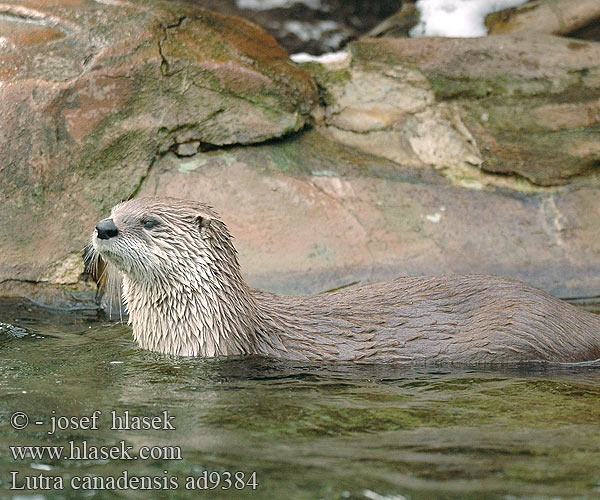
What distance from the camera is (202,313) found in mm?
3662

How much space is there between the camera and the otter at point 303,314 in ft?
11.8

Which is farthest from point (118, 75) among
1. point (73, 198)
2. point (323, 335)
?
point (323, 335)

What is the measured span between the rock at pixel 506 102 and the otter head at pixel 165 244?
2064 millimetres

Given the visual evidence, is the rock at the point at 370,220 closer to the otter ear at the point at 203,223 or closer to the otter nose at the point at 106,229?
the otter ear at the point at 203,223

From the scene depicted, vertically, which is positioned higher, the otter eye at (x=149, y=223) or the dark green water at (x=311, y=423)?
the otter eye at (x=149, y=223)

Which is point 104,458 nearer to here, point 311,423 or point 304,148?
point 311,423

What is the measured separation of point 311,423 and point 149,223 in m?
1.46

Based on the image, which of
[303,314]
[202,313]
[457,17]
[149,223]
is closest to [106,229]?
[149,223]

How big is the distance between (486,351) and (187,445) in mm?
1687

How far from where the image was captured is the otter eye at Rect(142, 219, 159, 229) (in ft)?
12.1

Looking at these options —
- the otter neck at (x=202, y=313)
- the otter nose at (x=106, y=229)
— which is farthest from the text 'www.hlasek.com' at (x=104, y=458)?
the otter nose at (x=106, y=229)

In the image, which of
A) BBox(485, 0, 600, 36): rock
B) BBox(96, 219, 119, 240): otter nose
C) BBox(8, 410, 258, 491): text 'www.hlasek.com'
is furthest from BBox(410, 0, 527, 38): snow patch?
BBox(8, 410, 258, 491): text 'www.hlasek.com'

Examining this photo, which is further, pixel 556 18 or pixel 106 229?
pixel 556 18

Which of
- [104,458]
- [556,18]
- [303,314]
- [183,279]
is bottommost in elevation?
[104,458]
